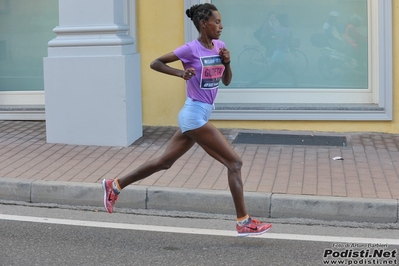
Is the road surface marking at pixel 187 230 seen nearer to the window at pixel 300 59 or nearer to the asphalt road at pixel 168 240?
the asphalt road at pixel 168 240

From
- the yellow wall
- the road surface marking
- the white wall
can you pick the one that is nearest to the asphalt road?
the road surface marking

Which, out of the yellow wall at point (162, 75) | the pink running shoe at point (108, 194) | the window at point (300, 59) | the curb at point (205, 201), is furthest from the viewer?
the yellow wall at point (162, 75)

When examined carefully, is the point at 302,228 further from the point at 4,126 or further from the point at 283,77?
the point at 4,126

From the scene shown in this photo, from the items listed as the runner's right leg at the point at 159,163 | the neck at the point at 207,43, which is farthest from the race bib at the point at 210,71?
the runner's right leg at the point at 159,163

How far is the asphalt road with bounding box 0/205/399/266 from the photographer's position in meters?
5.79

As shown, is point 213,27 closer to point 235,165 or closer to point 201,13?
→ point 201,13

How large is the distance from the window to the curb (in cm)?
376

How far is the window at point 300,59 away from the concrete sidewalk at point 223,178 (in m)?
1.04

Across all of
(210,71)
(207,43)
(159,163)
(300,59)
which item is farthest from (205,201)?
(300,59)

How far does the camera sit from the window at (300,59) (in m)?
10.9

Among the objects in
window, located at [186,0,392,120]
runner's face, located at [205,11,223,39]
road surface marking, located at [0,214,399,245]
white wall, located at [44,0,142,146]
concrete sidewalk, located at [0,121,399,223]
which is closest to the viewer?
runner's face, located at [205,11,223,39]

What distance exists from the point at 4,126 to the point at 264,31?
4.03 metres

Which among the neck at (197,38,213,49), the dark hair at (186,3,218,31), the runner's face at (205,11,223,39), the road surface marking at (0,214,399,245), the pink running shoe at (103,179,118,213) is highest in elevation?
the dark hair at (186,3,218,31)

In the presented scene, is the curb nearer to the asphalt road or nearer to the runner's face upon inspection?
the asphalt road
